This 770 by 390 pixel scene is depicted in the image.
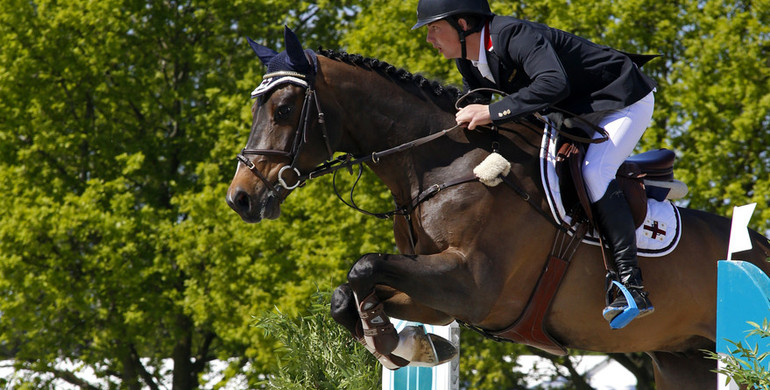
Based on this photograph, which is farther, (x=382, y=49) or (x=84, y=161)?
(x=84, y=161)

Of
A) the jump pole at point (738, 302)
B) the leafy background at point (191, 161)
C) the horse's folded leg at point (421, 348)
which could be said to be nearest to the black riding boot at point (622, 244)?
the jump pole at point (738, 302)

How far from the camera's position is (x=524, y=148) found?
4.50 meters

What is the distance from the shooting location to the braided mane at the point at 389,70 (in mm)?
4523

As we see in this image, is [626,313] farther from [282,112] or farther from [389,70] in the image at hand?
[282,112]

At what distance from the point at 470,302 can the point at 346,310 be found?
0.62 m

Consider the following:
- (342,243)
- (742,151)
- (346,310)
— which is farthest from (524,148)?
(742,151)

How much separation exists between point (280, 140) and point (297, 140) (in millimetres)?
82

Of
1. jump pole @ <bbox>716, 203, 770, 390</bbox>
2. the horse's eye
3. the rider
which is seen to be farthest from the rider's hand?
jump pole @ <bbox>716, 203, 770, 390</bbox>

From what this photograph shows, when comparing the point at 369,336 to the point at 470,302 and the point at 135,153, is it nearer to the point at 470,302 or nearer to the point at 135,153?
the point at 470,302

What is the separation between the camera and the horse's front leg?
13.4 feet

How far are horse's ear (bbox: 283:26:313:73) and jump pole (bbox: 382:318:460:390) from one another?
218cm

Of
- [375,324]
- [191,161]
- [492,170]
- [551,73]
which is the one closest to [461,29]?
[551,73]

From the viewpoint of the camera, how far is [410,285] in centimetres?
407

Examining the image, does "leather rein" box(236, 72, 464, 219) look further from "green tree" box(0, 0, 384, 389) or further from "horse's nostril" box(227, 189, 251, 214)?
"green tree" box(0, 0, 384, 389)
